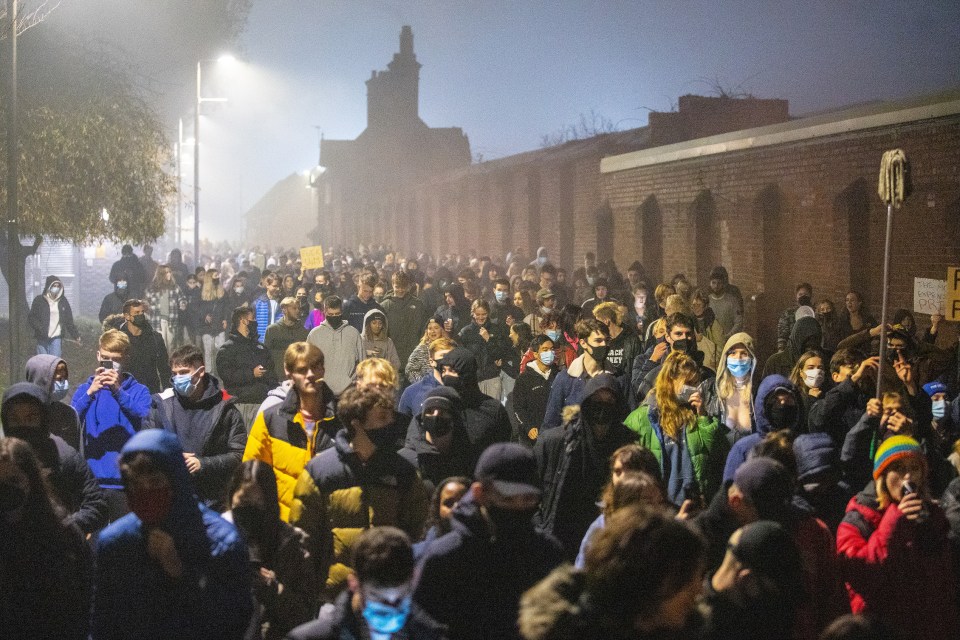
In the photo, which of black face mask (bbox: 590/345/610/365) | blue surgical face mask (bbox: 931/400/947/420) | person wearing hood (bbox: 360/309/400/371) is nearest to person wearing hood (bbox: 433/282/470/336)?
person wearing hood (bbox: 360/309/400/371)

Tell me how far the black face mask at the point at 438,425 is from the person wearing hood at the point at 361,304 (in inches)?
340

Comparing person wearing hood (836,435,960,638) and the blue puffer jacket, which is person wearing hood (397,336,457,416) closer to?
the blue puffer jacket

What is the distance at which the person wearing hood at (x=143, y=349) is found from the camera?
1255cm

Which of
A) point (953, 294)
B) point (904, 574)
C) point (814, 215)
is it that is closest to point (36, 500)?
point (904, 574)

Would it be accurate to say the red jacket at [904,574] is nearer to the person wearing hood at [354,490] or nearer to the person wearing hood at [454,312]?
the person wearing hood at [354,490]

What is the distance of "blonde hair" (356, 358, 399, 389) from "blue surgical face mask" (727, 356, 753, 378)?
8.36 ft

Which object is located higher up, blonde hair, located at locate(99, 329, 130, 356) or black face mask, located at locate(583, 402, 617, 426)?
blonde hair, located at locate(99, 329, 130, 356)

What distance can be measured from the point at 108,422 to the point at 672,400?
11.5 feet

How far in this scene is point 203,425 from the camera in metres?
7.65

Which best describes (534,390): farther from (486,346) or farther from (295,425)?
(295,425)

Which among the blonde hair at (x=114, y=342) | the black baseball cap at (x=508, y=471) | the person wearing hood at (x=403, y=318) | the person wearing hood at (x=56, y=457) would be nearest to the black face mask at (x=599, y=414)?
the black baseball cap at (x=508, y=471)

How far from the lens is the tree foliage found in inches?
869

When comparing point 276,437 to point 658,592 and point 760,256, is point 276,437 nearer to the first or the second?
point 658,592

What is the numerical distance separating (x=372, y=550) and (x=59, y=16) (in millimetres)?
23532
